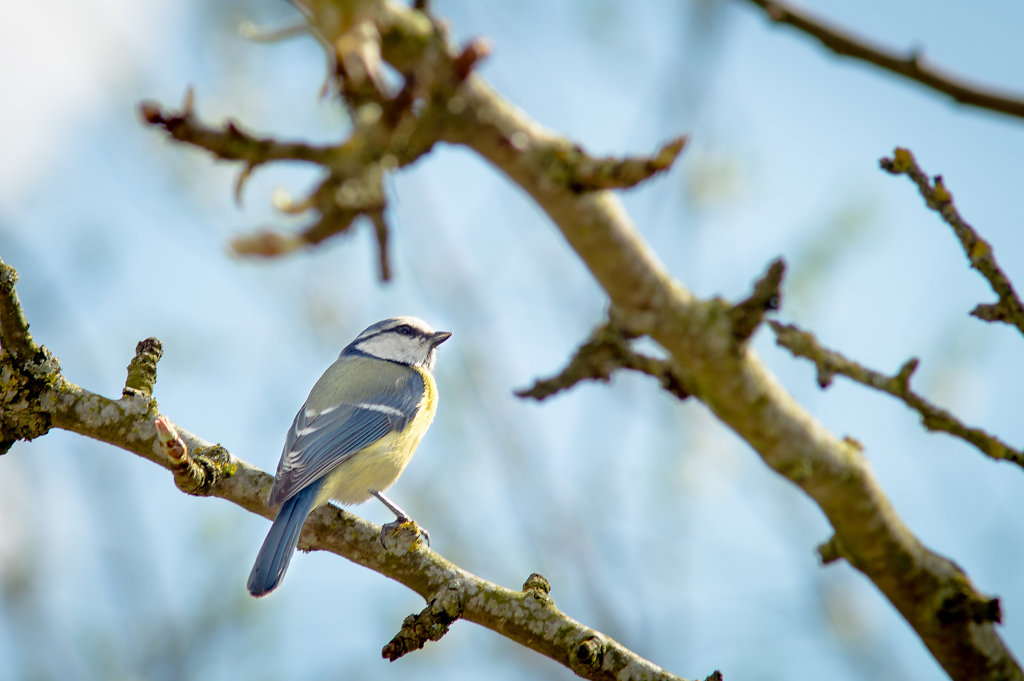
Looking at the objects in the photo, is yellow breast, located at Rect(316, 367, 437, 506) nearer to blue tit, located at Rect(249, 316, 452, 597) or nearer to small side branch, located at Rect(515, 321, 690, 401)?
blue tit, located at Rect(249, 316, 452, 597)

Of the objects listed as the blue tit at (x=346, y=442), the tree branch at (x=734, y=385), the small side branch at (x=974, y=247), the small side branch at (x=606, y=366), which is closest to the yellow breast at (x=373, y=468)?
the blue tit at (x=346, y=442)

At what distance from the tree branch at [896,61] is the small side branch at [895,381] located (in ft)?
3.52

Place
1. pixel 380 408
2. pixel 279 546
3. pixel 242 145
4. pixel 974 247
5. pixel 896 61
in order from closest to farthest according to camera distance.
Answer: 1. pixel 896 61
2. pixel 242 145
3. pixel 974 247
4. pixel 279 546
5. pixel 380 408

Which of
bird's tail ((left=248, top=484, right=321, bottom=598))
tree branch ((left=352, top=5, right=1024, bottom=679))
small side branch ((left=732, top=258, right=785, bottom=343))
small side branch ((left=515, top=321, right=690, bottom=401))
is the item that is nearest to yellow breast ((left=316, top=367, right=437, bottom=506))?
bird's tail ((left=248, top=484, right=321, bottom=598))

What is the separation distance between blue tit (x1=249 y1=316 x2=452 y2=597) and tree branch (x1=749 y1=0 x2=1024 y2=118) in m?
1.89

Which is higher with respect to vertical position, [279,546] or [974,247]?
[974,247]

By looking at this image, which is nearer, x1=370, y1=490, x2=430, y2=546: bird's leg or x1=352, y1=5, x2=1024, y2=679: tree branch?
x1=352, y1=5, x2=1024, y2=679: tree branch

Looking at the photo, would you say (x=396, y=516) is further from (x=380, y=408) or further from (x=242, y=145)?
(x=242, y=145)

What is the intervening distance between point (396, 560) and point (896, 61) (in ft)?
5.84

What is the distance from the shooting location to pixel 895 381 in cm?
243

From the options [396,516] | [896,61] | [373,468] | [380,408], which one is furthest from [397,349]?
[896,61]

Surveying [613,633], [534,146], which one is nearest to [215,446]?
[534,146]

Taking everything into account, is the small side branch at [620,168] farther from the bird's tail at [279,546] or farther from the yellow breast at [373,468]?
the yellow breast at [373,468]

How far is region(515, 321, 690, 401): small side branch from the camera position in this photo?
108 inches
